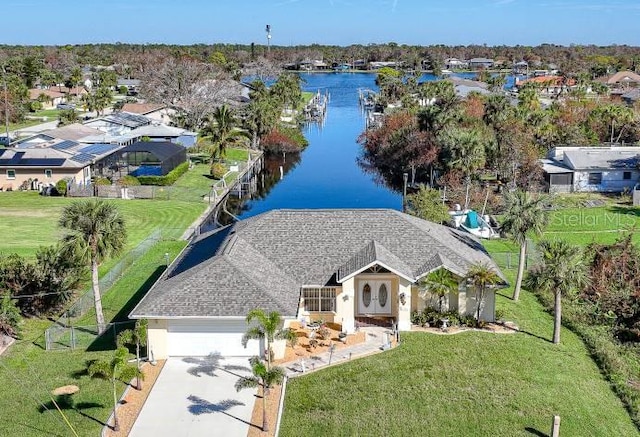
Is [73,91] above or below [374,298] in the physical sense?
above

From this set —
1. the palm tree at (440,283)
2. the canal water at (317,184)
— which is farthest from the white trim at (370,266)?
the canal water at (317,184)

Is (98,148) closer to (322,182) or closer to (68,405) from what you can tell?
(322,182)

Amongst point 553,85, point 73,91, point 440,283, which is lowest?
point 440,283

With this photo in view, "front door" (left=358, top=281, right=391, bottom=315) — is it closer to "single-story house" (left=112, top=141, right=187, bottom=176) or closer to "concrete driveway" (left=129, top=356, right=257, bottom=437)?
"concrete driveway" (left=129, top=356, right=257, bottom=437)

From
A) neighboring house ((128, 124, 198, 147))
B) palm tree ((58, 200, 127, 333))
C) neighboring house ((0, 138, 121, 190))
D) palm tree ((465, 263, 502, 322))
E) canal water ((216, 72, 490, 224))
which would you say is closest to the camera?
palm tree ((58, 200, 127, 333))

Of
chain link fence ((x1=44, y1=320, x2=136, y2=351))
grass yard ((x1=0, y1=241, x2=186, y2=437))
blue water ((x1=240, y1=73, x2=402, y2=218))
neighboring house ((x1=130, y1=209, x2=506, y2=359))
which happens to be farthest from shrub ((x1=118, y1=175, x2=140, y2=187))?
chain link fence ((x1=44, y1=320, x2=136, y2=351))

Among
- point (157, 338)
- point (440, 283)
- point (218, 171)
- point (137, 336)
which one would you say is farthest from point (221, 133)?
point (137, 336)

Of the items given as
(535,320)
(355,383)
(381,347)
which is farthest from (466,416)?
(535,320)
